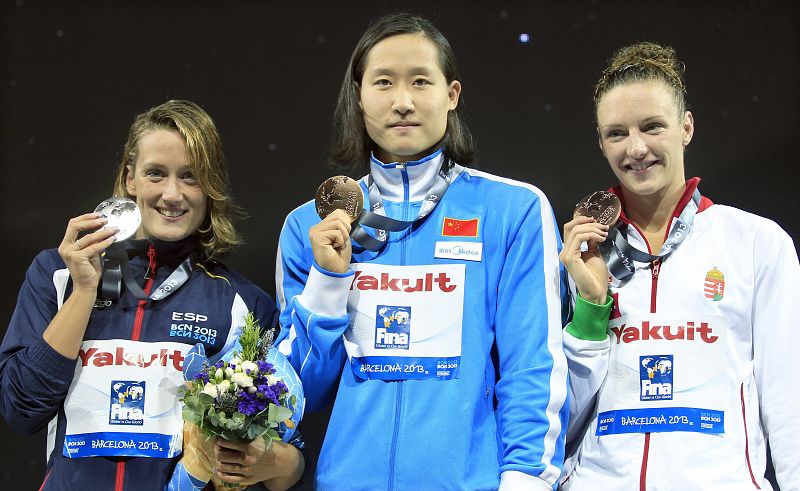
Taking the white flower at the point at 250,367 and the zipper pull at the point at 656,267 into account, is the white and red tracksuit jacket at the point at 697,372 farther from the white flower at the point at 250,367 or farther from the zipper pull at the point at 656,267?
the white flower at the point at 250,367

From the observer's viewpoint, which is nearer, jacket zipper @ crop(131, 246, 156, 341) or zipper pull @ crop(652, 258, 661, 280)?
zipper pull @ crop(652, 258, 661, 280)

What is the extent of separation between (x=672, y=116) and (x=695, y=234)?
0.35 metres

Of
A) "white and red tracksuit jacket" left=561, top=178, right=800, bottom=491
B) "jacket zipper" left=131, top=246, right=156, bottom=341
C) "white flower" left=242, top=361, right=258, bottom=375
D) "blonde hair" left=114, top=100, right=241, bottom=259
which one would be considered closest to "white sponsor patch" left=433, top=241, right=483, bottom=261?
"white and red tracksuit jacket" left=561, top=178, right=800, bottom=491

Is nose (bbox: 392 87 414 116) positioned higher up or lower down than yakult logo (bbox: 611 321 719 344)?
higher up

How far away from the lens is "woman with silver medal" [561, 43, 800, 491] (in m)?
2.61

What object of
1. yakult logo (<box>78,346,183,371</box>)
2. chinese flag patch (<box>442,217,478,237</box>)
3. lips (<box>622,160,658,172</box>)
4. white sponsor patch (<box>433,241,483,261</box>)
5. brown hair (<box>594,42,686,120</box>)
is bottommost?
yakult logo (<box>78,346,183,371</box>)

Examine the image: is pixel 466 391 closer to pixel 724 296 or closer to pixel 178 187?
pixel 724 296

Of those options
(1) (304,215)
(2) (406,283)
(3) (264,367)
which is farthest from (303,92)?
(3) (264,367)

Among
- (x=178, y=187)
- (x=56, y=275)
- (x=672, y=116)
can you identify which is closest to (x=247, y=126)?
(x=178, y=187)

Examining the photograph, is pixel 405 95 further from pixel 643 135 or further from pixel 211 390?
pixel 211 390

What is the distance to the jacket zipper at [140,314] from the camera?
280 centimetres

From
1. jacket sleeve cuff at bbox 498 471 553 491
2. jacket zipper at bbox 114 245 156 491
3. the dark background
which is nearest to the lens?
jacket sleeve cuff at bbox 498 471 553 491

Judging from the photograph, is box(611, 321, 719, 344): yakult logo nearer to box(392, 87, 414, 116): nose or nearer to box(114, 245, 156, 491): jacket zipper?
box(392, 87, 414, 116): nose

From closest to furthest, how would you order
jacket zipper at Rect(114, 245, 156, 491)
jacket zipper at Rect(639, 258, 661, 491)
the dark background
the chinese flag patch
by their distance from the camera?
1. jacket zipper at Rect(639, 258, 661, 491)
2. the chinese flag patch
3. jacket zipper at Rect(114, 245, 156, 491)
4. the dark background
